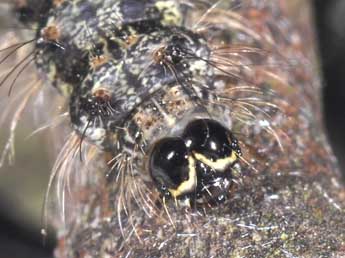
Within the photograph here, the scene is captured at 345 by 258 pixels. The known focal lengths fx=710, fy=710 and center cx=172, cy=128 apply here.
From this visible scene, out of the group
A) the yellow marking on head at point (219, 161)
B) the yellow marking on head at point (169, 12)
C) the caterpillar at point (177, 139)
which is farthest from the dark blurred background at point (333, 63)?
the yellow marking on head at point (219, 161)

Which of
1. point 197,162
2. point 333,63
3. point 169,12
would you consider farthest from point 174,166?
point 333,63

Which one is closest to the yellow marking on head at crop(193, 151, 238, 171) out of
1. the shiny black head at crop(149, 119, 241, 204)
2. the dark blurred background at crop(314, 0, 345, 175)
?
the shiny black head at crop(149, 119, 241, 204)

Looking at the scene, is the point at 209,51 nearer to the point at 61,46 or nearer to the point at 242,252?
the point at 61,46

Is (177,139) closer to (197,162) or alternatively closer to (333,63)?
(197,162)

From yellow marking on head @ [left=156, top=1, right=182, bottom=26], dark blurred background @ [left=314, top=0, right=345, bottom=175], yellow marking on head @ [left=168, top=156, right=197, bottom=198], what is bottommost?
dark blurred background @ [left=314, top=0, right=345, bottom=175]

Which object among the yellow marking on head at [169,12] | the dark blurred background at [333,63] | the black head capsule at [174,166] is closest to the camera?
the black head capsule at [174,166]

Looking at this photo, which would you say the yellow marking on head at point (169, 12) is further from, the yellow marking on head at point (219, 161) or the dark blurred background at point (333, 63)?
the dark blurred background at point (333, 63)

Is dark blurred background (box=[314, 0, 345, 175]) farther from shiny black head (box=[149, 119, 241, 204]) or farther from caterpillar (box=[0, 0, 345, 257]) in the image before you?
shiny black head (box=[149, 119, 241, 204])
